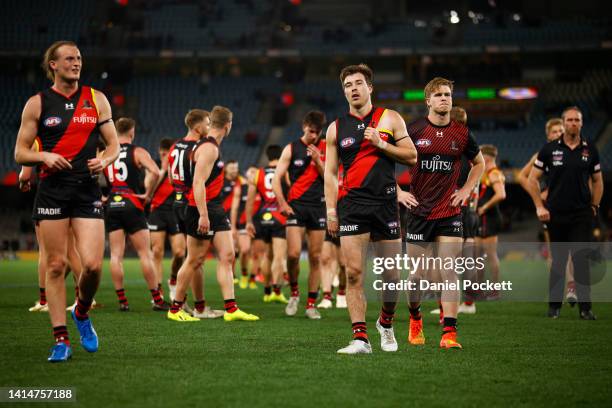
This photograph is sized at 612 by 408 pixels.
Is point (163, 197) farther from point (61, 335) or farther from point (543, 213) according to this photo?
point (61, 335)

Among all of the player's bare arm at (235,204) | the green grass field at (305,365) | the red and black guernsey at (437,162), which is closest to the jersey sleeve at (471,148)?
the red and black guernsey at (437,162)

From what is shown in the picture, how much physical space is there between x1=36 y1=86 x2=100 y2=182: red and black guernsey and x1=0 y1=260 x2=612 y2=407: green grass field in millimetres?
1559

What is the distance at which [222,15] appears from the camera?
2010 inches

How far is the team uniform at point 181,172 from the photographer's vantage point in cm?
1080

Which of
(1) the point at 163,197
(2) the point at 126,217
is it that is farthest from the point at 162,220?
(2) the point at 126,217

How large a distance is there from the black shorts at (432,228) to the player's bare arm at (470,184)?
0.19 metres

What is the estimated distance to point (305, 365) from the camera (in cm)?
676

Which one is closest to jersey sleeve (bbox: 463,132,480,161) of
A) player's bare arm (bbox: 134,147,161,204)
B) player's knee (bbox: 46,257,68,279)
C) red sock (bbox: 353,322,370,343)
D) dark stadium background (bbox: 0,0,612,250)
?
red sock (bbox: 353,322,370,343)

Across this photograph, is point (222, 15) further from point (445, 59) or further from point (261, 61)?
point (445, 59)

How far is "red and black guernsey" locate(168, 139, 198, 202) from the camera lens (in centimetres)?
1080

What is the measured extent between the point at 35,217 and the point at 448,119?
13.3 ft

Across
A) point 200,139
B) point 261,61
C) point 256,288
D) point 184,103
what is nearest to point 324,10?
point 261,61

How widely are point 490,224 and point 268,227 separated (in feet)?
14.1

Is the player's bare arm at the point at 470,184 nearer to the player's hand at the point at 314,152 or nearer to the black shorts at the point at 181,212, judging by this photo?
the player's hand at the point at 314,152
